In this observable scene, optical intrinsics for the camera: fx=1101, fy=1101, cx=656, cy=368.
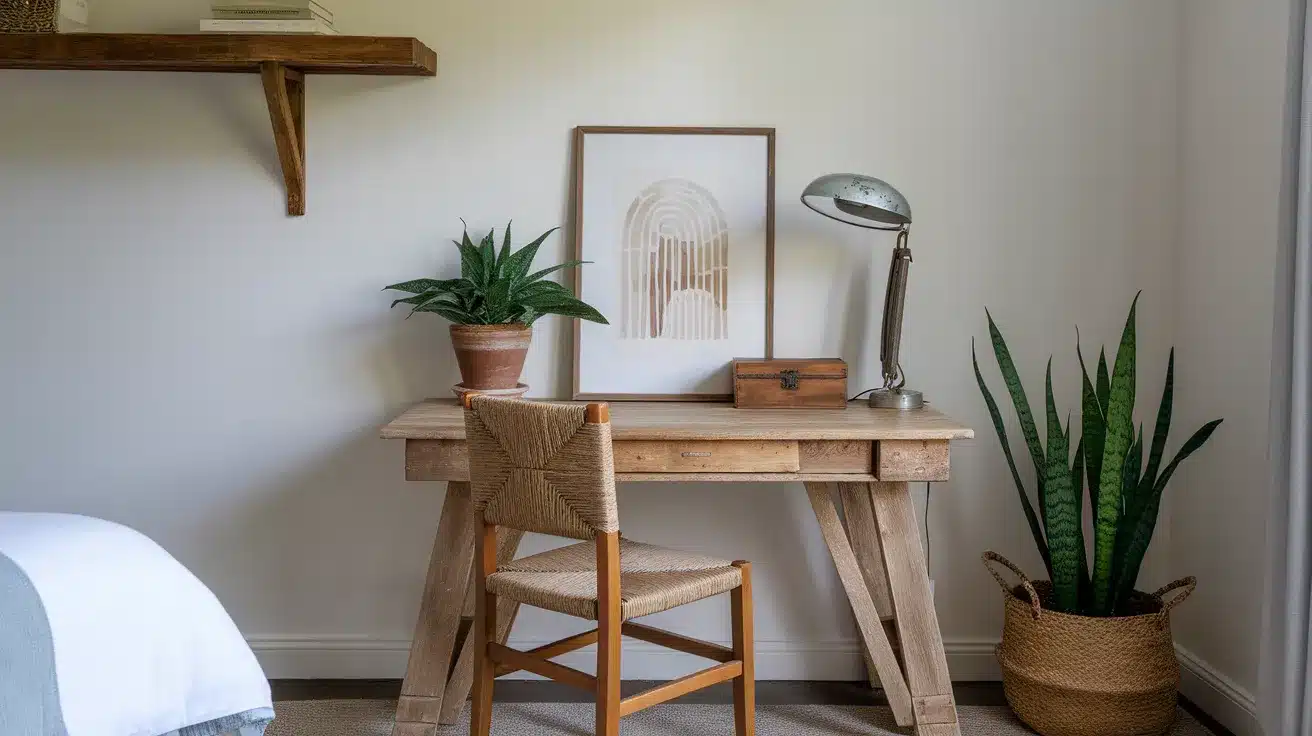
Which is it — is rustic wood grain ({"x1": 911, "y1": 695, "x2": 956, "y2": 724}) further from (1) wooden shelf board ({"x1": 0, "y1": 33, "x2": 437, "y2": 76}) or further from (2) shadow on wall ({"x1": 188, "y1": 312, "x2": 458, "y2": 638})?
(1) wooden shelf board ({"x1": 0, "y1": 33, "x2": 437, "y2": 76})

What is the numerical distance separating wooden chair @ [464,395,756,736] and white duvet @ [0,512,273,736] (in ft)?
1.65

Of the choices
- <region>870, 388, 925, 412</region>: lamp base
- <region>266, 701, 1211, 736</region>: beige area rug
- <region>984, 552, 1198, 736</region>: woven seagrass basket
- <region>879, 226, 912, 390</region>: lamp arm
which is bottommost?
<region>266, 701, 1211, 736</region>: beige area rug

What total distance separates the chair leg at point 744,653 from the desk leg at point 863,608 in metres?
0.41

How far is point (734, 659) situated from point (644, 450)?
0.46 m

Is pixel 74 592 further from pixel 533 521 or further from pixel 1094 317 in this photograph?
pixel 1094 317

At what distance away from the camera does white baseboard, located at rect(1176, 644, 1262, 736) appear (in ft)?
8.17

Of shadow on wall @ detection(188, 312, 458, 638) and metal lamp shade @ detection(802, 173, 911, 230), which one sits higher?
metal lamp shade @ detection(802, 173, 911, 230)

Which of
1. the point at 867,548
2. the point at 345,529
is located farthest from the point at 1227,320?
the point at 345,529

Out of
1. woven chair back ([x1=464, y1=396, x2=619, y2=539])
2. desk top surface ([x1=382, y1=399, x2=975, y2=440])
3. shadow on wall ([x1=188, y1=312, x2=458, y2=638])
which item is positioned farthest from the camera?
shadow on wall ([x1=188, y1=312, x2=458, y2=638])

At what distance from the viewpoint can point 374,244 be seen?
9.31ft

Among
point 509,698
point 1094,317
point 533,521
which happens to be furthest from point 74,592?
point 1094,317

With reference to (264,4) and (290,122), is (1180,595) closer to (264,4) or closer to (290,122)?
(290,122)

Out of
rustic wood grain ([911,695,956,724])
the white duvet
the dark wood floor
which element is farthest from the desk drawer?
the white duvet

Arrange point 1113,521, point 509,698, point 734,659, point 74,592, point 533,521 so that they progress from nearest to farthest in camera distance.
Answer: point 74,592, point 533,521, point 734,659, point 1113,521, point 509,698
